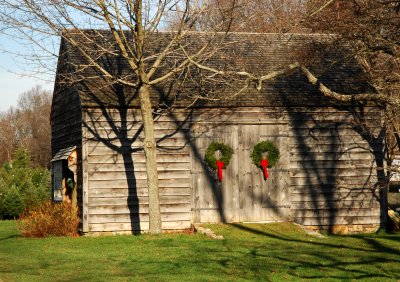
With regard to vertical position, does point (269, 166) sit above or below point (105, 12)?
below

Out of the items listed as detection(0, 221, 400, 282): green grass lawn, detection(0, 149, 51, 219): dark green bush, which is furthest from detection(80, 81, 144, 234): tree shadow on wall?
detection(0, 149, 51, 219): dark green bush

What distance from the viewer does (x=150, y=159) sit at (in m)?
20.0

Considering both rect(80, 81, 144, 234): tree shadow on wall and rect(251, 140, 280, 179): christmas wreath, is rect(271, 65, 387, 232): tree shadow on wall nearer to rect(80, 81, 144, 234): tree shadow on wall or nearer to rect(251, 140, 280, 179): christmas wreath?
rect(251, 140, 280, 179): christmas wreath

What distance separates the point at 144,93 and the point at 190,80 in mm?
3099

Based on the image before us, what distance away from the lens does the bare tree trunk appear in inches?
786

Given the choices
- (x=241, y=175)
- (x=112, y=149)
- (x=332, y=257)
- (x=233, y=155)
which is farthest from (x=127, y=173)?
(x=332, y=257)

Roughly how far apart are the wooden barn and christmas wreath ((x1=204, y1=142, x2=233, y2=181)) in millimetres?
202

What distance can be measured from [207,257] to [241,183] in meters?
7.02

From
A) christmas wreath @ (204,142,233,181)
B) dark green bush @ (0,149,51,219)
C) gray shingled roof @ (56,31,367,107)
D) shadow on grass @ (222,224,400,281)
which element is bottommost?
shadow on grass @ (222,224,400,281)

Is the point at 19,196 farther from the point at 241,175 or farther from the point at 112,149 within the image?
the point at 241,175

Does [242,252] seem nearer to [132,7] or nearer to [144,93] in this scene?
[144,93]

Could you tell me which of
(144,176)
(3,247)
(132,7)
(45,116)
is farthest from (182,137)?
(45,116)

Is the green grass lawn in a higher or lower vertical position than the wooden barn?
lower

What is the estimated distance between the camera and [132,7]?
743 inches
